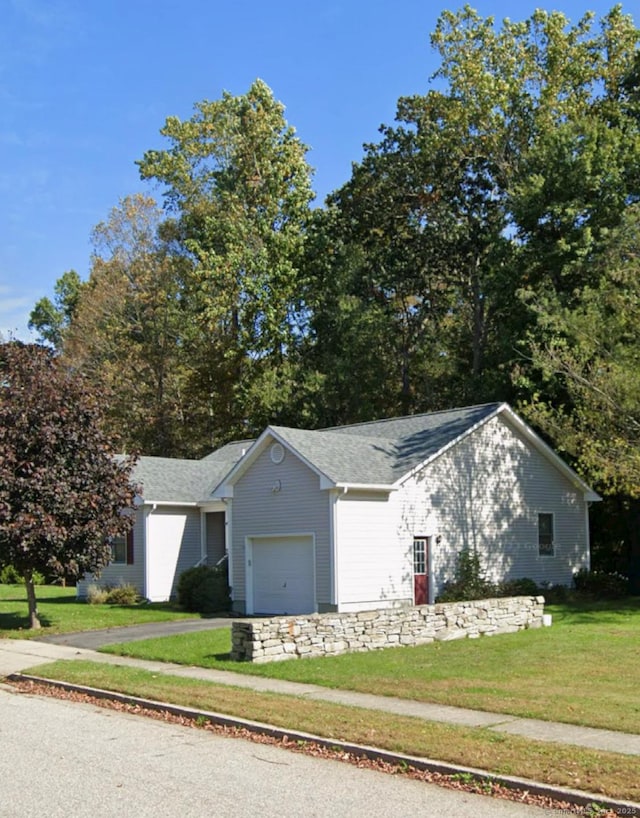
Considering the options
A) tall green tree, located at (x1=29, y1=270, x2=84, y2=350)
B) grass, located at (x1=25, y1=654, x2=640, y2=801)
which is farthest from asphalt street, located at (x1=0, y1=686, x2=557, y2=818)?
tall green tree, located at (x1=29, y1=270, x2=84, y2=350)

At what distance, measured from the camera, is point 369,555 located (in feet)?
76.7

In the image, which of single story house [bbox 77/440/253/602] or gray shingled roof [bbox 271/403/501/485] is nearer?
gray shingled roof [bbox 271/403/501/485]

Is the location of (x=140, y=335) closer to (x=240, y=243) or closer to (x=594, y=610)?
(x=240, y=243)

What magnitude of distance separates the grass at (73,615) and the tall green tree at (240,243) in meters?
13.5

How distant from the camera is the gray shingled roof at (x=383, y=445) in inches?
928

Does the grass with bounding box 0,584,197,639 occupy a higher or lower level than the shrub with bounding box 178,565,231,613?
lower

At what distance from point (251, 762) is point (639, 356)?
19.3 metres

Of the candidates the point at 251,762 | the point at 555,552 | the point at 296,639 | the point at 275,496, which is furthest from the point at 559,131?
the point at 251,762

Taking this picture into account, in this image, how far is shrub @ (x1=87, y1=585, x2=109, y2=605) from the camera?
28.8m

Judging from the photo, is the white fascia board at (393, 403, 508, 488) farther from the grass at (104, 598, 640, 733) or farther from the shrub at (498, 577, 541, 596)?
the grass at (104, 598, 640, 733)

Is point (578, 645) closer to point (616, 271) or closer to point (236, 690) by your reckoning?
point (236, 690)

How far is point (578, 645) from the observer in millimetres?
17094

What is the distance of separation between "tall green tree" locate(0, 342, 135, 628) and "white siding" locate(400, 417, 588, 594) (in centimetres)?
790

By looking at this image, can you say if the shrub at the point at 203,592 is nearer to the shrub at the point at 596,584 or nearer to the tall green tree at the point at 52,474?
the tall green tree at the point at 52,474
